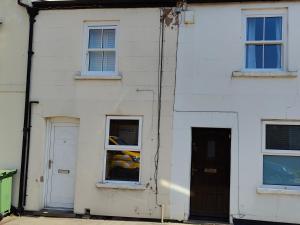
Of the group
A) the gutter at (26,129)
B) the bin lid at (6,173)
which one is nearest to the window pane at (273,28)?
the gutter at (26,129)

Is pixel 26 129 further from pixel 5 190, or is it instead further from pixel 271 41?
pixel 271 41

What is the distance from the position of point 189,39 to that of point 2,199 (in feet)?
19.7

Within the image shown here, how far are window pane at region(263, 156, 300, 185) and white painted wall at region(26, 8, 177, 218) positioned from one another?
234cm

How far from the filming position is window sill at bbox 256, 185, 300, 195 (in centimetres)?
873

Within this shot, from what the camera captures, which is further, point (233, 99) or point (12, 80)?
point (12, 80)

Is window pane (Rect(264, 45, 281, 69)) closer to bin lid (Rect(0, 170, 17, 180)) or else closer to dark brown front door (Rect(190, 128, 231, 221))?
dark brown front door (Rect(190, 128, 231, 221))

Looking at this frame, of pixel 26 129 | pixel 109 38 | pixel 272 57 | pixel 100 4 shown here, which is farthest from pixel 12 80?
pixel 272 57

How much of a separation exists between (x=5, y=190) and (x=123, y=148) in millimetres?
3072

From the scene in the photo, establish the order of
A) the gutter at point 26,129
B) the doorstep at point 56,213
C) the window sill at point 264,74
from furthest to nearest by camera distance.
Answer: the gutter at point 26,129
the doorstep at point 56,213
the window sill at point 264,74

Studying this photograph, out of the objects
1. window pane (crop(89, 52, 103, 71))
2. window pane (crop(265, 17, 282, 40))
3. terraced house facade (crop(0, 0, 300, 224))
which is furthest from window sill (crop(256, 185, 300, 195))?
window pane (crop(89, 52, 103, 71))

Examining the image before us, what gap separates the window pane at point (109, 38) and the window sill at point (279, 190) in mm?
5102

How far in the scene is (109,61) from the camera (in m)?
10.0

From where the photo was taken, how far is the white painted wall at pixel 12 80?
10.1 metres

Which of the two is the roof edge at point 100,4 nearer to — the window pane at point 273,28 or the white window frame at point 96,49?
the white window frame at point 96,49
